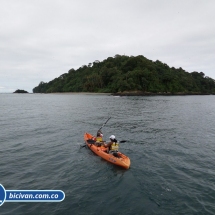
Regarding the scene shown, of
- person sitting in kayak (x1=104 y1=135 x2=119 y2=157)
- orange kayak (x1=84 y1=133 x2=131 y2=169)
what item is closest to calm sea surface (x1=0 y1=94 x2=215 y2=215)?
orange kayak (x1=84 y1=133 x2=131 y2=169)

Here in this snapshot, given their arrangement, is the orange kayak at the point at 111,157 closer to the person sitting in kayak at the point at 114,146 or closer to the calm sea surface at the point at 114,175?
the person sitting in kayak at the point at 114,146

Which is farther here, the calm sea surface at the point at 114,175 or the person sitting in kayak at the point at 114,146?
the person sitting in kayak at the point at 114,146

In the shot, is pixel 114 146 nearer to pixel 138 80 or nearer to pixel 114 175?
pixel 114 175

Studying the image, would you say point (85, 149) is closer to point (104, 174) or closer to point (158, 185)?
point (104, 174)

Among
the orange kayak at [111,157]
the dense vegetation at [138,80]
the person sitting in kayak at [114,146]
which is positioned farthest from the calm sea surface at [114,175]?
the dense vegetation at [138,80]

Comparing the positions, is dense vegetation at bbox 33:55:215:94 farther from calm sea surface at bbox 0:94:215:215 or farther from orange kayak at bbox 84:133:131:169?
orange kayak at bbox 84:133:131:169

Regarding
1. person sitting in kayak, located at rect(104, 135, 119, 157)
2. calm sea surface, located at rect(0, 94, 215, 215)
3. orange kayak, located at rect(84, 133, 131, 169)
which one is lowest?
calm sea surface, located at rect(0, 94, 215, 215)

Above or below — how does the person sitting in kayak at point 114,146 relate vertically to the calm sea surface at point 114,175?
above

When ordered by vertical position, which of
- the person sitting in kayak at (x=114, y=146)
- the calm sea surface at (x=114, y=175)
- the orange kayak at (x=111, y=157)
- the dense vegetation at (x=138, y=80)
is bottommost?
the calm sea surface at (x=114, y=175)

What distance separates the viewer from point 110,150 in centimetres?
1448

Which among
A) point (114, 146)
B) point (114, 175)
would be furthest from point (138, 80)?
point (114, 175)

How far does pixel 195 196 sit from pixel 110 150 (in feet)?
21.8

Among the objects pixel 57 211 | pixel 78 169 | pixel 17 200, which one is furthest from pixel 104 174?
pixel 17 200

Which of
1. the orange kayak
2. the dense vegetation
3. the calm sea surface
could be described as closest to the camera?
the calm sea surface
